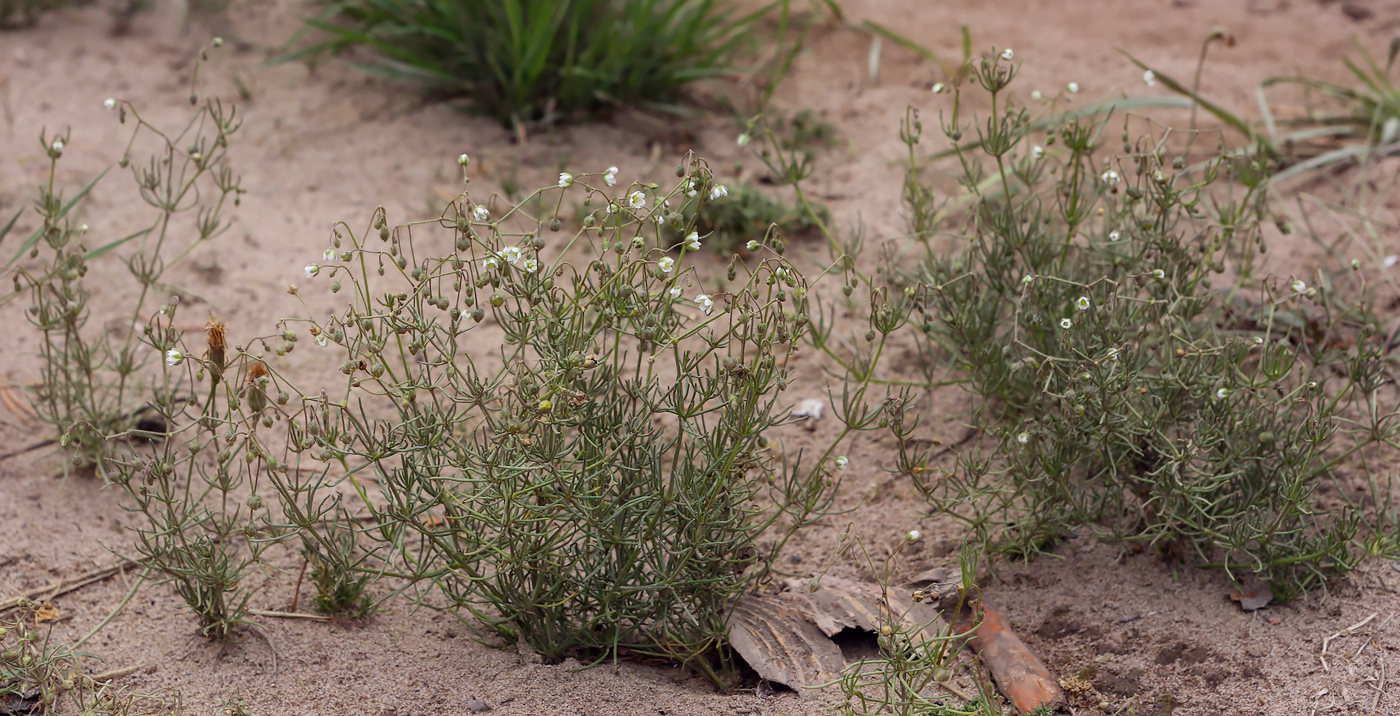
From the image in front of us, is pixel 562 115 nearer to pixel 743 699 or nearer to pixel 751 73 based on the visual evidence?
pixel 751 73

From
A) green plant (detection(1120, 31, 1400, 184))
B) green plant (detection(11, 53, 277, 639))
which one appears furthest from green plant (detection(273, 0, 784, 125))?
green plant (detection(1120, 31, 1400, 184))

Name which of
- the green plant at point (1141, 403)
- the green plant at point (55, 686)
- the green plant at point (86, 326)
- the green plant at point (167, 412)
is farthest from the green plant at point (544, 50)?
the green plant at point (55, 686)

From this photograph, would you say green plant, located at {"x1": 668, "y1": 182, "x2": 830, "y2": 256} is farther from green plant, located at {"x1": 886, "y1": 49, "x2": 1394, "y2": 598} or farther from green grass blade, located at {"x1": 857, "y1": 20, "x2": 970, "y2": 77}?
green grass blade, located at {"x1": 857, "y1": 20, "x2": 970, "y2": 77}

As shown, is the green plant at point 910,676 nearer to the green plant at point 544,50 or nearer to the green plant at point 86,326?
the green plant at point 86,326

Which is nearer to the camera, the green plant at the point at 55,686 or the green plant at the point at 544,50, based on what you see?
the green plant at the point at 55,686

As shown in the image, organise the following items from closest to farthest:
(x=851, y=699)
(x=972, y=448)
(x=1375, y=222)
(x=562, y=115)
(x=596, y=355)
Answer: (x=596, y=355)
(x=851, y=699)
(x=972, y=448)
(x=1375, y=222)
(x=562, y=115)

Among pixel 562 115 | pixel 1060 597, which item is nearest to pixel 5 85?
pixel 562 115
